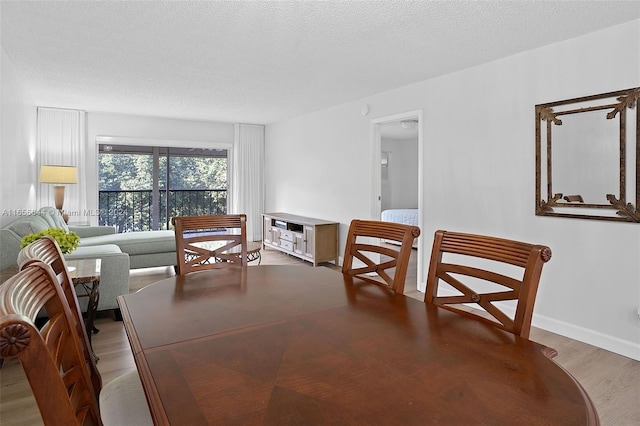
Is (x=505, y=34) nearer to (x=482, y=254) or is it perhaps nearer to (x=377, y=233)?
(x=377, y=233)

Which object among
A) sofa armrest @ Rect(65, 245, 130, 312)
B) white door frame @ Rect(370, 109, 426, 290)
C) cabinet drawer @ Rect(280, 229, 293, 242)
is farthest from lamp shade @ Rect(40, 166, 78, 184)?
white door frame @ Rect(370, 109, 426, 290)

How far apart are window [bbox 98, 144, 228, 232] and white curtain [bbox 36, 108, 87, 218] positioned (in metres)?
0.50

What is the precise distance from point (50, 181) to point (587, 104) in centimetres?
637

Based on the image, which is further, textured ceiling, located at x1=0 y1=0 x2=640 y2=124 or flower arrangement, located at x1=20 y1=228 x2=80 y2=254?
flower arrangement, located at x1=20 y1=228 x2=80 y2=254

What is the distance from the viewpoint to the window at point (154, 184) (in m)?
6.91

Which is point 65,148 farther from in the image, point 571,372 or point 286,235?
point 571,372

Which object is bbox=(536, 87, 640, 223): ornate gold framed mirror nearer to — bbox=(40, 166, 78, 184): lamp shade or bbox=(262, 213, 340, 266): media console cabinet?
bbox=(262, 213, 340, 266): media console cabinet

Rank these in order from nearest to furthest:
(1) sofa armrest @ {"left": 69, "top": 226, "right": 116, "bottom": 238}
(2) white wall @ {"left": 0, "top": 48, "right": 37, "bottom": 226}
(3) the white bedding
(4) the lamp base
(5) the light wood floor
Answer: (5) the light wood floor → (2) white wall @ {"left": 0, "top": 48, "right": 37, "bottom": 226} → (1) sofa armrest @ {"left": 69, "top": 226, "right": 116, "bottom": 238} → (4) the lamp base → (3) the white bedding

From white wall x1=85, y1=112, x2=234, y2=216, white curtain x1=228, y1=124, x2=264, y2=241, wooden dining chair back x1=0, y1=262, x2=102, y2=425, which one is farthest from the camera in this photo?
white curtain x1=228, y1=124, x2=264, y2=241

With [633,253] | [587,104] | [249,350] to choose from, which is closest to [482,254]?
[249,350]

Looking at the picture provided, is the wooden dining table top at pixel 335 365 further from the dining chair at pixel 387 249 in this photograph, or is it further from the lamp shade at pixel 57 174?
the lamp shade at pixel 57 174

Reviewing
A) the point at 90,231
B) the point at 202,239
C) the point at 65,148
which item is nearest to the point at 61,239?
the point at 202,239

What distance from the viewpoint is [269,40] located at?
3189mm

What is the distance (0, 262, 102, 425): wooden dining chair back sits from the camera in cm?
58
